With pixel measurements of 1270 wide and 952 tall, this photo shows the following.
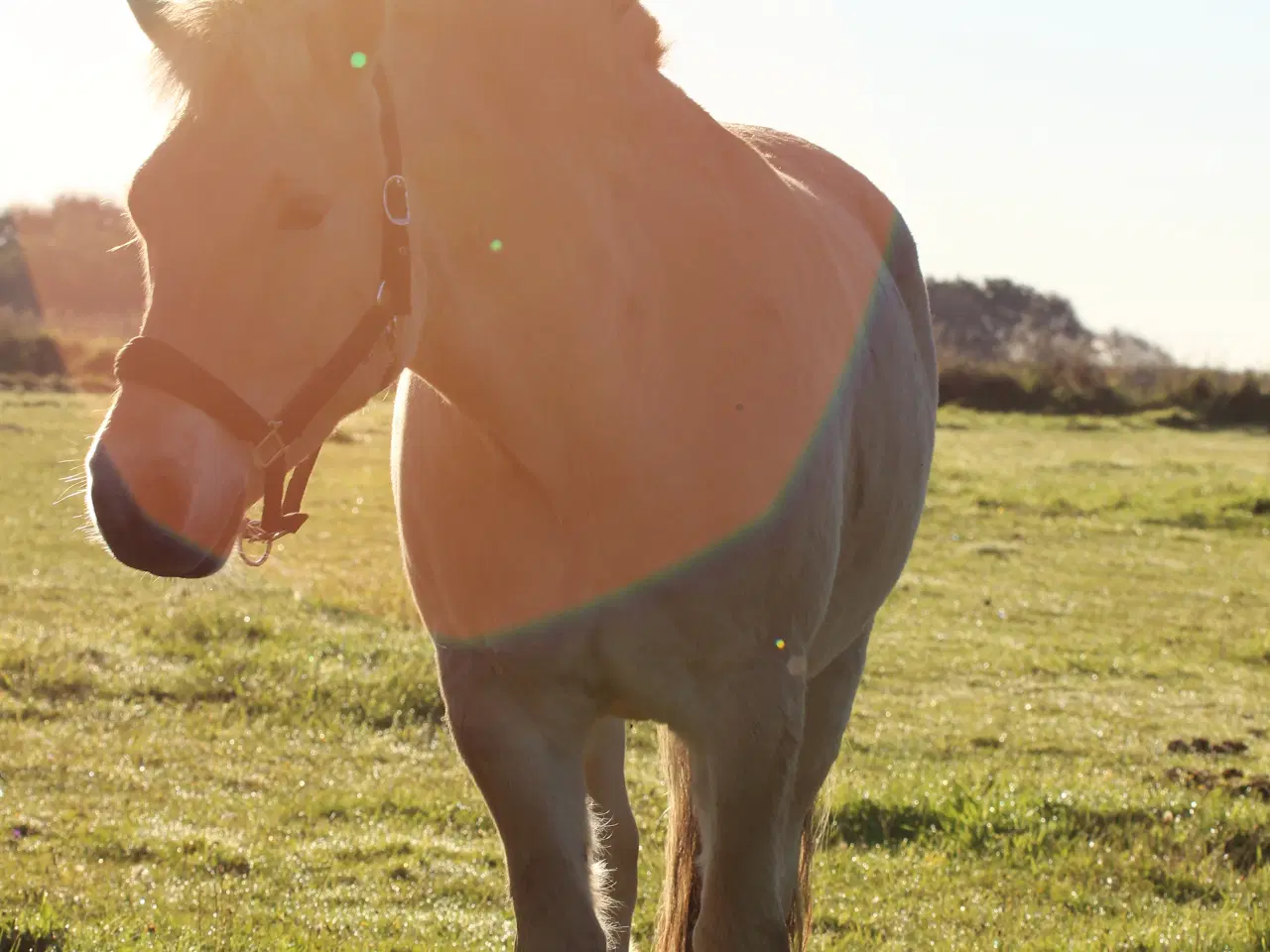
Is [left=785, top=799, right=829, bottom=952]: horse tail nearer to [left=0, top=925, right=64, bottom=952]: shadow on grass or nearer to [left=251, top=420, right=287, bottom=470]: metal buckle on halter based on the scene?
[left=0, top=925, right=64, bottom=952]: shadow on grass

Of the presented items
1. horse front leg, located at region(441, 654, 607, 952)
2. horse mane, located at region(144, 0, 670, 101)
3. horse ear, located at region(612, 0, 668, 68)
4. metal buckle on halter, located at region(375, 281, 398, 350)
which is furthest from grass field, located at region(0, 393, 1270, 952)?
horse ear, located at region(612, 0, 668, 68)

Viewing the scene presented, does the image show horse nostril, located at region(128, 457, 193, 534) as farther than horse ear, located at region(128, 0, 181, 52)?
No

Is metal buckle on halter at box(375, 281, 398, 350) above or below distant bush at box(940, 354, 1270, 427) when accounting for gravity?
below

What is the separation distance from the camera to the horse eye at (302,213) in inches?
70.9

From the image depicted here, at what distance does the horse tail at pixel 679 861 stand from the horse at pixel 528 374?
1.16 ft

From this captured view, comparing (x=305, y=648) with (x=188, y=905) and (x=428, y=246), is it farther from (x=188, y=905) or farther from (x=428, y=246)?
(x=428, y=246)

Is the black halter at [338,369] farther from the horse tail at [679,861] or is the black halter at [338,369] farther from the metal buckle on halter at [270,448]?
the horse tail at [679,861]

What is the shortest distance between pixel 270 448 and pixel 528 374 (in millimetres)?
506

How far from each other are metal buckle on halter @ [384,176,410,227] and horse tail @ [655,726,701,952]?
1.40 meters

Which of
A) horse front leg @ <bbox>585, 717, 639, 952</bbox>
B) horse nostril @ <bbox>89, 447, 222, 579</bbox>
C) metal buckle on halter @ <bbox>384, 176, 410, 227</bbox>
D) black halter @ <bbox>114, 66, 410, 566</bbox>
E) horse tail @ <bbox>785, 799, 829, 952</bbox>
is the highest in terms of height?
metal buckle on halter @ <bbox>384, 176, 410, 227</bbox>

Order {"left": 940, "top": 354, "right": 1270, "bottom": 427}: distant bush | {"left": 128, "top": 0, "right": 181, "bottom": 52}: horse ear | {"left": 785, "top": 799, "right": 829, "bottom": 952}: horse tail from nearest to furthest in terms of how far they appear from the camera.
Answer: {"left": 128, "top": 0, "right": 181, "bottom": 52}: horse ear < {"left": 785, "top": 799, "right": 829, "bottom": 952}: horse tail < {"left": 940, "top": 354, "right": 1270, "bottom": 427}: distant bush

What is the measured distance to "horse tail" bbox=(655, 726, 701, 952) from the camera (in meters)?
2.97

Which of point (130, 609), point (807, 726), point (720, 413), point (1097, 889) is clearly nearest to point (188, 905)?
point (807, 726)

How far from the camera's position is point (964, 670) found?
26.1ft
